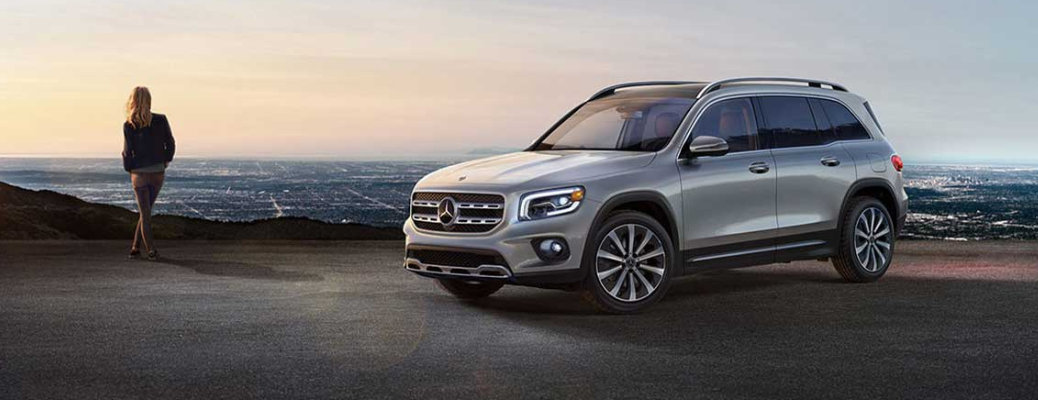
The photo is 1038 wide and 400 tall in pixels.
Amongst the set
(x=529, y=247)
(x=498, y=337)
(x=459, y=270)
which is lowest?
(x=498, y=337)

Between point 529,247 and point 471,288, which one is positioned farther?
point 471,288

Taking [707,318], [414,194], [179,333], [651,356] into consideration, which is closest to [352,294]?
[414,194]

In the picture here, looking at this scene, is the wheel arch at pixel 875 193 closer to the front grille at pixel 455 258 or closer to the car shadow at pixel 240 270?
the front grille at pixel 455 258

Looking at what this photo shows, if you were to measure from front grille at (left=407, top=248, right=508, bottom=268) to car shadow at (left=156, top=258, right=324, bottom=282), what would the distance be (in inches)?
112

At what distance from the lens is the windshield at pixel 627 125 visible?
1022 centimetres

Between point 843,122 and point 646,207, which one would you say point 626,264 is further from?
point 843,122

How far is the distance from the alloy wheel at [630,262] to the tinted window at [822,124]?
2.76 m

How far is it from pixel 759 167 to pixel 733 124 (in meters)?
0.46

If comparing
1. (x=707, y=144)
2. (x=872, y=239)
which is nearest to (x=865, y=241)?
(x=872, y=239)

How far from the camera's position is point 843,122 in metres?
11.8

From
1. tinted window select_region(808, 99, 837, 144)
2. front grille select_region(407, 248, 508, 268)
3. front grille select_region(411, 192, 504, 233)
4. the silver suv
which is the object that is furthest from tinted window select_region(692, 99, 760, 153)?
front grille select_region(407, 248, 508, 268)

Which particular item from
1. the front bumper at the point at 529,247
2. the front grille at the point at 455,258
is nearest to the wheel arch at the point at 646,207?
the front bumper at the point at 529,247

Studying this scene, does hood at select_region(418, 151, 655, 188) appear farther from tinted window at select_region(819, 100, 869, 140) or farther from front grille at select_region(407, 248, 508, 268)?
tinted window at select_region(819, 100, 869, 140)

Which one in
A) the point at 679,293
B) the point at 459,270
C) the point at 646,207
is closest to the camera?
the point at 459,270
